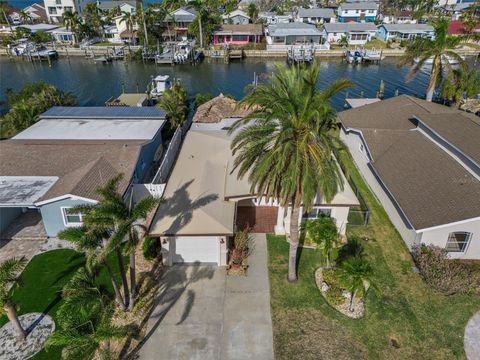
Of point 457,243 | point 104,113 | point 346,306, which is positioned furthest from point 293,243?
point 104,113

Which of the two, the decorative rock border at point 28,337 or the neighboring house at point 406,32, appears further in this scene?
the neighboring house at point 406,32

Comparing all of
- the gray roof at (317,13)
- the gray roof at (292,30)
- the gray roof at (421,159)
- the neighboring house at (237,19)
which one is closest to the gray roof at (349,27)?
the gray roof at (292,30)

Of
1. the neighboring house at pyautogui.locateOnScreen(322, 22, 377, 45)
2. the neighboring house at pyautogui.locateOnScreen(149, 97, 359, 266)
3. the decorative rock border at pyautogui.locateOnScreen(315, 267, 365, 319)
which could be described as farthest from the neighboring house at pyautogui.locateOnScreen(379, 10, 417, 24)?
the decorative rock border at pyautogui.locateOnScreen(315, 267, 365, 319)

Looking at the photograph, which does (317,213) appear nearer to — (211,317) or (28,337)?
(211,317)

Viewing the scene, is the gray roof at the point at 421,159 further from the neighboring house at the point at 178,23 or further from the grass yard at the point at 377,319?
the neighboring house at the point at 178,23

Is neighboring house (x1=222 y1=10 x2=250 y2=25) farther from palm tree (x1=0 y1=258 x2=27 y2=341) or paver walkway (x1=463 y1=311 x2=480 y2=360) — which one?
palm tree (x1=0 y1=258 x2=27 y2=341)

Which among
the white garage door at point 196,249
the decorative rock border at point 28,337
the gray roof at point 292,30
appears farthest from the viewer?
the gray roof at point 292,30

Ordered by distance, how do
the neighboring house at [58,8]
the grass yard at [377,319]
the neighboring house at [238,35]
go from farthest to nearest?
the neighboring house at [58,8] → the neighboring house at [238,35] → the grass yard at [377,319]
